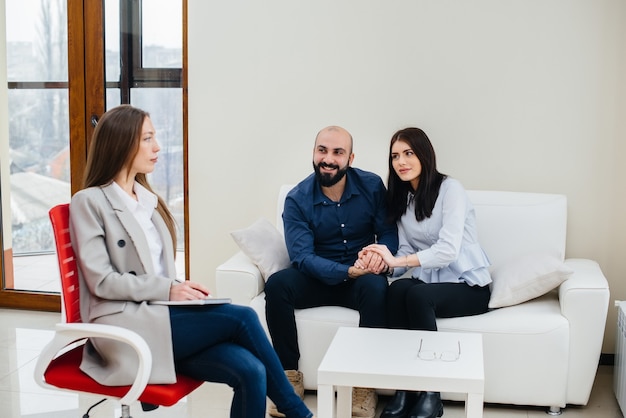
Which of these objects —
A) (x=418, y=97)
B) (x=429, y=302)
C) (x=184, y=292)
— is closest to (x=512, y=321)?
(x=429, y=302)

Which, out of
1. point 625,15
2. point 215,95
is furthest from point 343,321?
point 625,15

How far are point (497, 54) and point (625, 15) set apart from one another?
61 centimetres

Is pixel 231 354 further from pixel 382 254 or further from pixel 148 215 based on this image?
pixel 382 254

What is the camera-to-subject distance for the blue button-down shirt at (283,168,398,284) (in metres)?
3.76

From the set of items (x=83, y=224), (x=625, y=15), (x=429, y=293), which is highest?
(x=625, y=15)

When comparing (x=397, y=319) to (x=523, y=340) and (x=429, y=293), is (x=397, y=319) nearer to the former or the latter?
(x=429, y=293)

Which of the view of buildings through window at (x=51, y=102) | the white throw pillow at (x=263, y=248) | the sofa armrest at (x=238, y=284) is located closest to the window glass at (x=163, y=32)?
the view of buildings through window at (x=51, y=102)

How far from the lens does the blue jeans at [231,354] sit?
8.36 ft

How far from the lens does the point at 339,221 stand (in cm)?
377

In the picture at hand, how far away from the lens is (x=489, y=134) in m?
4.17

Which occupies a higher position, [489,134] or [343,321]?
[489,134]

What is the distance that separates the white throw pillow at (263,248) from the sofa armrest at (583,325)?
4.06 ft

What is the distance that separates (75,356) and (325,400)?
31.5 inches

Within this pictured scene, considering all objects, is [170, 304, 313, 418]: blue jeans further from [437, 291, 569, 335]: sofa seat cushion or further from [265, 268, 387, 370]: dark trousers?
[437, 291, 569, 335]: sofa seat cushion
